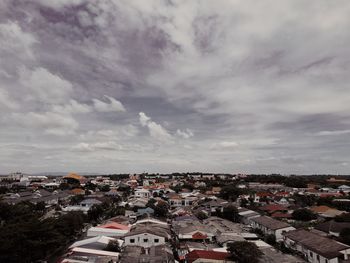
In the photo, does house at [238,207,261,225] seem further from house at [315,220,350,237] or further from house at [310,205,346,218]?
house at [310,205,346,218]

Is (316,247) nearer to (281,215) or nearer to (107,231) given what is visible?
(107,231)

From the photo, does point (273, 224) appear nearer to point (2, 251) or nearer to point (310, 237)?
point (310, 237)

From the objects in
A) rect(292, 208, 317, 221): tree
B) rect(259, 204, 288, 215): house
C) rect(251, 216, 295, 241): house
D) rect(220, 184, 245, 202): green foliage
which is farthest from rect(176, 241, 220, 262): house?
rect(220, 184, 245, 202): green foliage

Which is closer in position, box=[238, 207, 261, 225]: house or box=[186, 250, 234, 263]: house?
box=[186, 250, 234, 263]: house

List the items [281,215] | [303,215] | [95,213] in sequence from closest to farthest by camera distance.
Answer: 1. [303,215]
2. [95,213]
3. [281,215]

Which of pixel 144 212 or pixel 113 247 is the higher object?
pixel 144 212

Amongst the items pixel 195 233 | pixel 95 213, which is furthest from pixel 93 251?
pixel 95 213

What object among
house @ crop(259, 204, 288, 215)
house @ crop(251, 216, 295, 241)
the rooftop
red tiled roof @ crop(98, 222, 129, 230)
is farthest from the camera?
house @ crop(259, 204, 288, 215)
